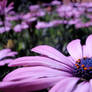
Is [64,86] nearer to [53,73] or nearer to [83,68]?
[53,73]

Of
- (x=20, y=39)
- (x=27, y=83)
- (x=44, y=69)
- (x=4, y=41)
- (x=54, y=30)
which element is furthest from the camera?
(x=54, y=30)

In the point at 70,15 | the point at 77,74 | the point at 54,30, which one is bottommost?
the point at 54,30

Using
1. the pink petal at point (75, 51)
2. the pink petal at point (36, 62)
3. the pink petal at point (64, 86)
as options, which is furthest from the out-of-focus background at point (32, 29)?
the pink petal at point (64, 86)

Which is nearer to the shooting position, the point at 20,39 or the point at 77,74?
the point at 77,74

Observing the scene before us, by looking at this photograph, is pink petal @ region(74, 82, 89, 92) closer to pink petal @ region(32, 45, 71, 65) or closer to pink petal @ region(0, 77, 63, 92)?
pink petal @ region(0, 77, 63, 92)

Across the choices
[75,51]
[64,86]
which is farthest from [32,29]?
[64,86]

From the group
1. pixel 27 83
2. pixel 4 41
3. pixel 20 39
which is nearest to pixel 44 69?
pixel 27 83

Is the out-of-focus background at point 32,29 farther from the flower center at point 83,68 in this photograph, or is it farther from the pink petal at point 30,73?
the pink petal at point 30,73

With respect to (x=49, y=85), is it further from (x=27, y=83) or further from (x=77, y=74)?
(x=77, y=74)
